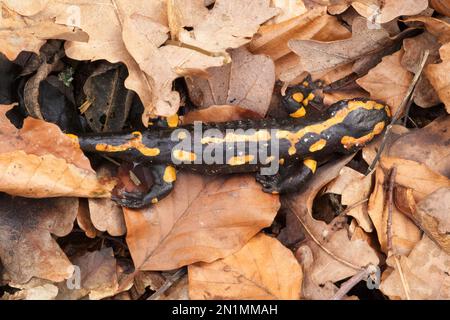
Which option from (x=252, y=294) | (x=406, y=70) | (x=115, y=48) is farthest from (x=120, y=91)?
(x=406, y=70)

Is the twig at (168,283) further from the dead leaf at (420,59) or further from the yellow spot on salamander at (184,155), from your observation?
the dead leaf at (420,59)

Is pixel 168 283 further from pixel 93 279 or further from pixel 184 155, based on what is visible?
pixel 184 155

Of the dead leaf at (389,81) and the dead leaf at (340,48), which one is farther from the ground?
the dead leaf at (340,48)

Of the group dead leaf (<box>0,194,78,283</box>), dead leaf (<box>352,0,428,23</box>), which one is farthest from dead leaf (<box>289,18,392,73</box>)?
dead leaf (<box>0,194,78,283</box>)

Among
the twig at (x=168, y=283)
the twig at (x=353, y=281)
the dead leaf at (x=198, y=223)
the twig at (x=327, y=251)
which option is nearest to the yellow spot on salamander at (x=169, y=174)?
the dead leaf at (x=198, y=223)

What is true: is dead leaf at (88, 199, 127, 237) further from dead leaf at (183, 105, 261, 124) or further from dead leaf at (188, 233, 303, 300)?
dead leaf at (183, 105, 261, 124)

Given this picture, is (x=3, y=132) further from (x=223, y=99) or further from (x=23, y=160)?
(x=223, y=99)
